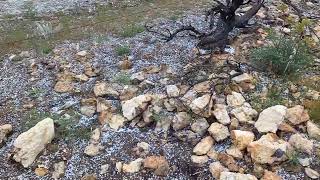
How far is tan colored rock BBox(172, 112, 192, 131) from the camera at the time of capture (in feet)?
17.1

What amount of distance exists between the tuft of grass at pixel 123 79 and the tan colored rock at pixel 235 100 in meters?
1.46

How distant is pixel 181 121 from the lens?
5234 mm

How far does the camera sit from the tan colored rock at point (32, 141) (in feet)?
16.3

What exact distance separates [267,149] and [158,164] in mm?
1191

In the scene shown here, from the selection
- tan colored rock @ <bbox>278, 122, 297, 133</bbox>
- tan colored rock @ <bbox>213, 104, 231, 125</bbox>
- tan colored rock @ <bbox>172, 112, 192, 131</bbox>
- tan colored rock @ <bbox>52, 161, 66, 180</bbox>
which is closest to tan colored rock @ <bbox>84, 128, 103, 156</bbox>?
tan colored rock @ <bbox>52, 161, 66, 180</bbox>

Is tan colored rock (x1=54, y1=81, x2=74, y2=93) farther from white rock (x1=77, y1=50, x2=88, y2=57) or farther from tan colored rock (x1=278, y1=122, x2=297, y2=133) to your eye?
tan colored rock (x1=278, y1=122, x2=297, y2=133)

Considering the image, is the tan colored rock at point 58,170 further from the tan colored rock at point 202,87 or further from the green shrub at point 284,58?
the green shrub at point 284,58

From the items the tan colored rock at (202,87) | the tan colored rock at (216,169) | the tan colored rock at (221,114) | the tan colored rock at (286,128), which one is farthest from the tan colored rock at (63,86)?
the tan colored rock at (286,128)

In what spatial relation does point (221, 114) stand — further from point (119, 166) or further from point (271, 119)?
point (119, 166)

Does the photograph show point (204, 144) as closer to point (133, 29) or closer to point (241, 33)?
point (241, 33)

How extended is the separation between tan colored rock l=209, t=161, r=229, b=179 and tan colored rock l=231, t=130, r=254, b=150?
33cm

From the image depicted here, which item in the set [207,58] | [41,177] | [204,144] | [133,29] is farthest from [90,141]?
[133,29]

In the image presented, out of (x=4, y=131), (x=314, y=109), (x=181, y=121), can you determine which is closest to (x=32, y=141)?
(x=4, y=131)

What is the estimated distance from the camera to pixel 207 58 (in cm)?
643
